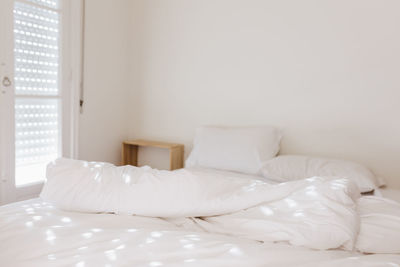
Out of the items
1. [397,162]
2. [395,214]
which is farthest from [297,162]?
[395,214]

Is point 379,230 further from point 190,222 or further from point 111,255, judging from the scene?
point 111,255

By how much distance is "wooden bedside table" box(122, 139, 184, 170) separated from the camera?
10.4 feet

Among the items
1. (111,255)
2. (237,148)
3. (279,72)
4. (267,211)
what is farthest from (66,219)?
(279,72)

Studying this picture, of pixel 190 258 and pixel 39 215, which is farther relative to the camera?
pixel 39 215

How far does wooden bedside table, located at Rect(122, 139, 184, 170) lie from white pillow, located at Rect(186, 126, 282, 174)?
331mm

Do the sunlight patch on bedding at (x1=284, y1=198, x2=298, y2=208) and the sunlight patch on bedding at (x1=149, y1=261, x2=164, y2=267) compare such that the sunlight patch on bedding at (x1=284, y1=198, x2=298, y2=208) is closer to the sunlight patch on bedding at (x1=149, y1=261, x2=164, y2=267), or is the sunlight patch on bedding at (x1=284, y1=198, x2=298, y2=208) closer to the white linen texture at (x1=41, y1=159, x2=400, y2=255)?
the white linen texture at (x1=41, y1=159, x2=400, y2=255)

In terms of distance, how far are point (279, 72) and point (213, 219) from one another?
1814mm

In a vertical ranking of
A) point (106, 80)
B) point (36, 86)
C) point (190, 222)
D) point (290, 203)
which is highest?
point (106, 80)

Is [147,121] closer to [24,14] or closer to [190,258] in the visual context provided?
[24,14]

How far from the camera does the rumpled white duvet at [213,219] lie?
102 centimetres

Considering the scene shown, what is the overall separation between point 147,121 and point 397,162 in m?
2.31

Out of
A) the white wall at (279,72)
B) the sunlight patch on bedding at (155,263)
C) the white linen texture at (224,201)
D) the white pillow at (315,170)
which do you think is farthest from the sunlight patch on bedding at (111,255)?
the white wall at (279,72)

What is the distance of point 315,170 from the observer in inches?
89.2

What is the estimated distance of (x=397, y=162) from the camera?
8.04 ft
